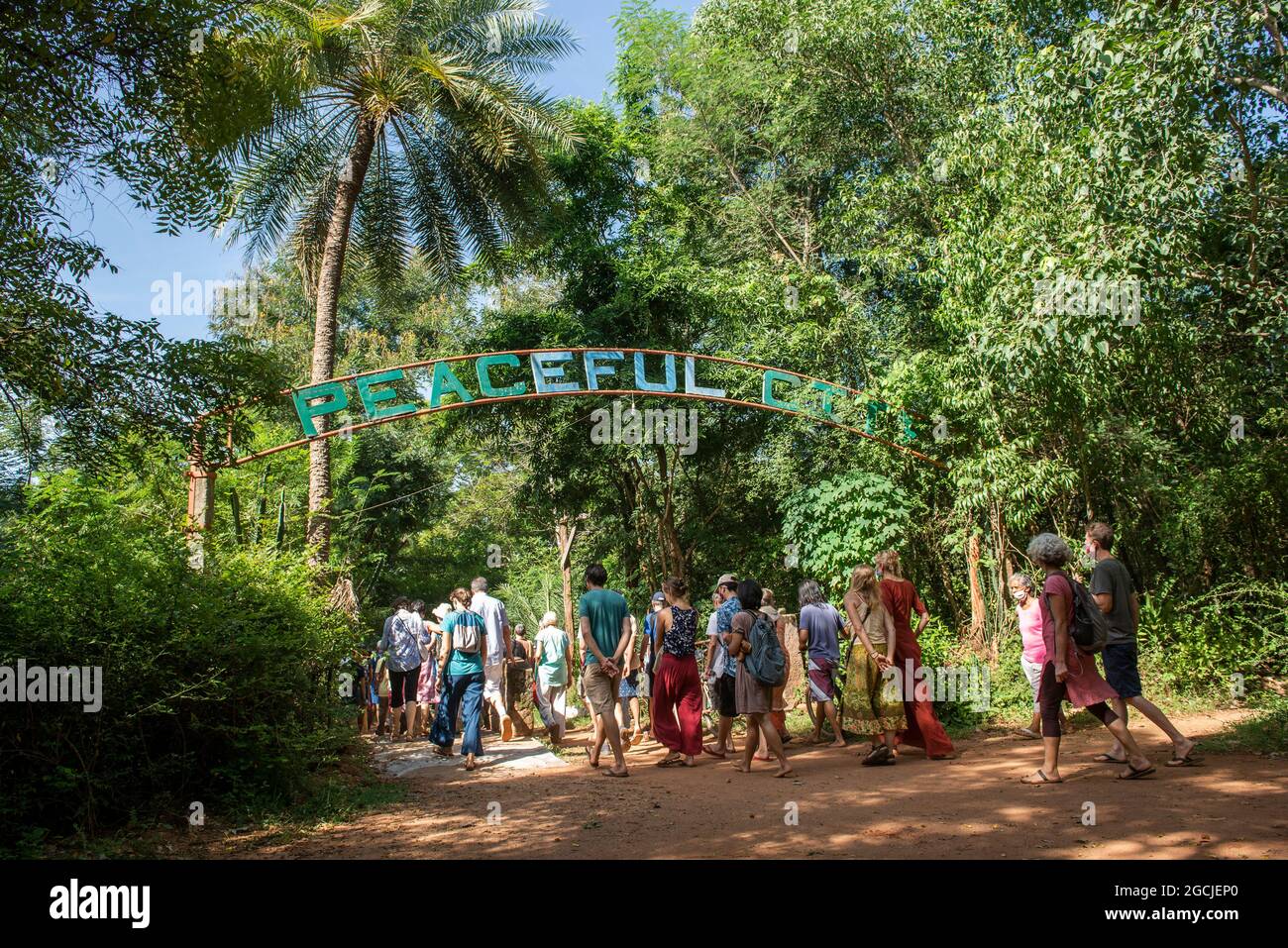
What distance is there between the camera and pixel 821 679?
384 inches

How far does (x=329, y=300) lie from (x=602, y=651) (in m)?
8.52

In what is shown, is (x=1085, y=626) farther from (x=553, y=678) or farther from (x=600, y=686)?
(x=553, y=678)

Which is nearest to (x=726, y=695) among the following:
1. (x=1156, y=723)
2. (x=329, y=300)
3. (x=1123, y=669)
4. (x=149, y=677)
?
(x=1123, y=669)

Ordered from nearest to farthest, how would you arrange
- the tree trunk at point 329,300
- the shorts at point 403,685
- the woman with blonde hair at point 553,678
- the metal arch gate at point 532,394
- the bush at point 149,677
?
the bush at point 149,677 → the woman with blonde hair at point 553,678 → the metal arch gate at point 532,394 → the shorts at point 403,685 → the tree trunk at point 329,300

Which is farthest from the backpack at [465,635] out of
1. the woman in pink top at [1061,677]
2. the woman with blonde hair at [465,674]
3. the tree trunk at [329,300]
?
the woman in pink top at [1061,677]

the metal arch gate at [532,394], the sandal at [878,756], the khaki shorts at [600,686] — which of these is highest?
the metal arch gate at [532,394]

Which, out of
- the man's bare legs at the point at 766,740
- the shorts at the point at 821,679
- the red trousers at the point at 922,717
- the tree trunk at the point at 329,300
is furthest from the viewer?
the tree trunk at the point at 329,300

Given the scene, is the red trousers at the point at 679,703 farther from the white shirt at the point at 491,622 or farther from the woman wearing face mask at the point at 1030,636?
the woman wearing face mask at the point at 1030,636

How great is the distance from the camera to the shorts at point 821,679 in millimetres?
9688

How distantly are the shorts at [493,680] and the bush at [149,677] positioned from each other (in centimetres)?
271

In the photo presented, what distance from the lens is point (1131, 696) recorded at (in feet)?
22.5

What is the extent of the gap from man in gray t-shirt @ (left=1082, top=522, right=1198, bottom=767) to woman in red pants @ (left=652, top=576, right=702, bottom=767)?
3.51 m

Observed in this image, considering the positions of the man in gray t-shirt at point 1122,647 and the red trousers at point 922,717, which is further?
the red trousers at point 922,717

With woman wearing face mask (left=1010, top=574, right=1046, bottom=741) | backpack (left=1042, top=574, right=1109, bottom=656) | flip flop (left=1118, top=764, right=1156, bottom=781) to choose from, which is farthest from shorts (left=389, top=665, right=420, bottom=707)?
flip flop (left=1118, top=764, right=1156, bottom=781)
